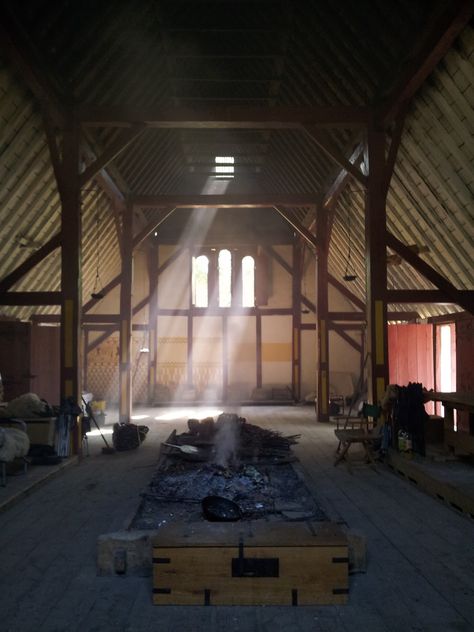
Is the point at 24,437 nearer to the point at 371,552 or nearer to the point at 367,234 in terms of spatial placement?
the point at 371,552

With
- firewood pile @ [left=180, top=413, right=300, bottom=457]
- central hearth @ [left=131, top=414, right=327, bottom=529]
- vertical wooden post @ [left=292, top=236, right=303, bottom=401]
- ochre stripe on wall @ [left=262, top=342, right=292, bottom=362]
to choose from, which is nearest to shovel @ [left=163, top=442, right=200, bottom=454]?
central hearth @ [left=131, top=414, right=327, bottom=529]

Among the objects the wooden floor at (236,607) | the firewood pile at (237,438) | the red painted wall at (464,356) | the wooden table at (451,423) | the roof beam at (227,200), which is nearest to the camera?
the wooden floor at (236,607)

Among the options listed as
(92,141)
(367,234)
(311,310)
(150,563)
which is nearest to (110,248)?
(92,141)

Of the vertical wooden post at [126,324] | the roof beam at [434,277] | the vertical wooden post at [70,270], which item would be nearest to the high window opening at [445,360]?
the roof beam at [434,277]

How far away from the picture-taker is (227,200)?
13328mm

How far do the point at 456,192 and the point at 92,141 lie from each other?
6.33 metres

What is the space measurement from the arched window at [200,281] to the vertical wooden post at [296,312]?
299 cm

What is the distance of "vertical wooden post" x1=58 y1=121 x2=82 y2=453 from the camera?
8828 millimetres

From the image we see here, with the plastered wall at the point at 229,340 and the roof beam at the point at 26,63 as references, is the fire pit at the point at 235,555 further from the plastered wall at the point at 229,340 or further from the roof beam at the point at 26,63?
the plastered wall at the point at 229,340

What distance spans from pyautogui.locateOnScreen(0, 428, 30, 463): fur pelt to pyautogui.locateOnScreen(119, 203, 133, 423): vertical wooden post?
20.8 feet

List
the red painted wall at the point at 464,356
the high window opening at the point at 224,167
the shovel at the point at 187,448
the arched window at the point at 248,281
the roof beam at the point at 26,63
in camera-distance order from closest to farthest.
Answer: the roof beam at the point at 26,63, the shovel at the point at 187,448, the red painted wall at the point at 464,356, the high window opening at the point at 224,167, the arched window at the point at 248,281

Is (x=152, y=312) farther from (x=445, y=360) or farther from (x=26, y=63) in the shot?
(x=26, y=63)

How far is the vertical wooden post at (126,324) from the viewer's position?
1312cm

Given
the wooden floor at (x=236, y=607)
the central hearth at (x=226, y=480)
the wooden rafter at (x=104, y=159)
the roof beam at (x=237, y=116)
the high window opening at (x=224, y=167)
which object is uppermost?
the high window opening at (x=224, y=167)
